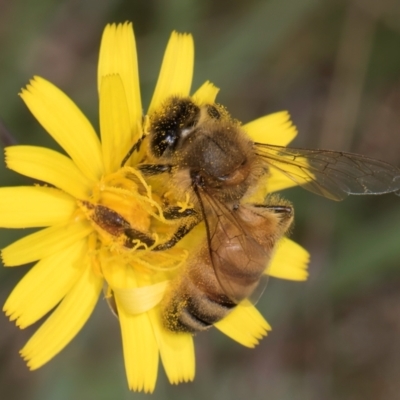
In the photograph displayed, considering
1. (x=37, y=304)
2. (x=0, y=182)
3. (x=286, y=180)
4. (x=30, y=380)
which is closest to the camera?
(x=37, y=304)

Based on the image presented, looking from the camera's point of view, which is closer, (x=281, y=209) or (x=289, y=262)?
(x=281, y=209)

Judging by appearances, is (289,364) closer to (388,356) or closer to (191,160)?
(388,356)

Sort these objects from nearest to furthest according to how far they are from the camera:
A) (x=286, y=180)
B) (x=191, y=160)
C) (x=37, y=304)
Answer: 1. (x=191, y=160)
2. (x=37, y=304)
3. (x=286, y=180)

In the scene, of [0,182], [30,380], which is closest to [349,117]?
[0,182]

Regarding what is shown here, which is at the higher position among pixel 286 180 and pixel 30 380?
pixel 286 180

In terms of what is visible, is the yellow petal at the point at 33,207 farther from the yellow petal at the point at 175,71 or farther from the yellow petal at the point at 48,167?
the yellow petal at the point at 175,71

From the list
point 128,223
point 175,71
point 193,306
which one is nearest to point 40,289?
point 128,223

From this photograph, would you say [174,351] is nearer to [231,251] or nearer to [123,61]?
[231,251]

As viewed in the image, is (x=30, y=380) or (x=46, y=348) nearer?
(x=46, y=348)
